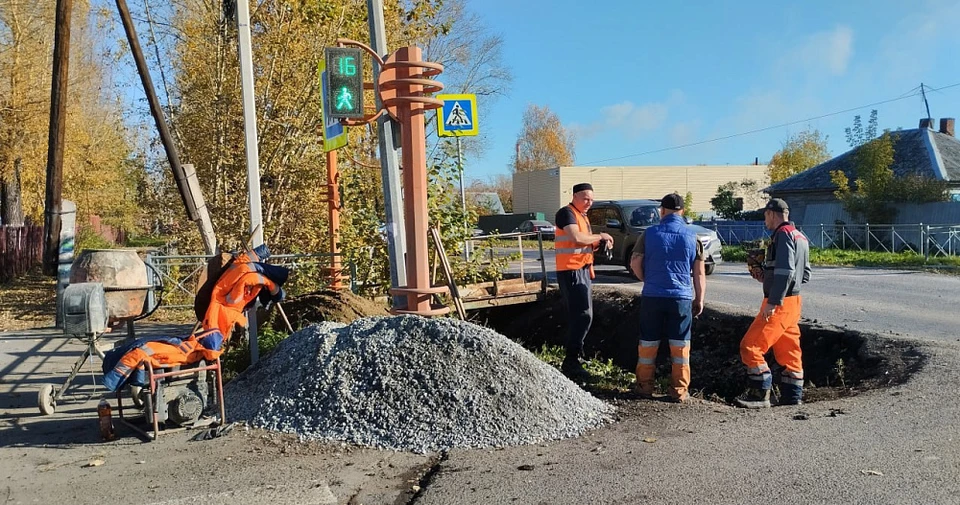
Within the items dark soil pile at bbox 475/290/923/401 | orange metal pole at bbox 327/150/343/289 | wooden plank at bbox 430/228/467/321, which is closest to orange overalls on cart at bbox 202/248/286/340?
wooden plank at bbox 430/228/467/321

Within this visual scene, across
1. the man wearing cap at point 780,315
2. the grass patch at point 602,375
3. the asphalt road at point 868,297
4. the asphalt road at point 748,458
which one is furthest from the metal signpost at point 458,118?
the asphalt road at point 748,458

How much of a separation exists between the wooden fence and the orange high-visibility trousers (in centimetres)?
2236

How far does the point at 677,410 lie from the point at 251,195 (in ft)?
15.7

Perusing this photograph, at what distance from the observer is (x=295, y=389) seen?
5.88 metres

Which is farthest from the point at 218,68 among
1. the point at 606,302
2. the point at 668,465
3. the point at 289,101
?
the point at 668,465

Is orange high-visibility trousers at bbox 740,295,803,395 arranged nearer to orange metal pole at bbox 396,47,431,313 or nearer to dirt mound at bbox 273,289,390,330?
orange metal pole at bbox 396,47,431,313

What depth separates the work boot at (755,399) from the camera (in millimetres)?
6145

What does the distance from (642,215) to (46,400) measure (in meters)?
14.2

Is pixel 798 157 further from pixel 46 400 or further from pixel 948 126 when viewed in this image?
pixel 46 400

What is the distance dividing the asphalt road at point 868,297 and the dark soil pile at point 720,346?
743mm

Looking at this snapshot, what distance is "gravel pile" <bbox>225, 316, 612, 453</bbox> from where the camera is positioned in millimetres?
5328

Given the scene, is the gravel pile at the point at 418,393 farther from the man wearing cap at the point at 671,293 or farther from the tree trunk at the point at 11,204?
the tree trunk at the point at 11,204

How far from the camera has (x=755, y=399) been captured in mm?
6801

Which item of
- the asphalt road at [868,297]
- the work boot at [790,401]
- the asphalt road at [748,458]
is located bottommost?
the work boot at [790,401]
